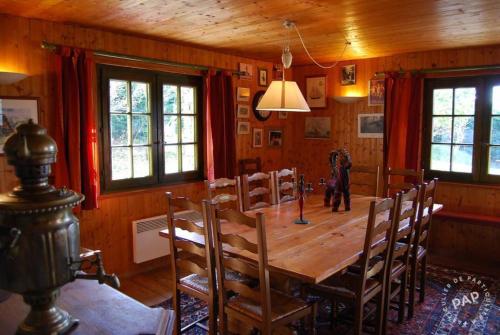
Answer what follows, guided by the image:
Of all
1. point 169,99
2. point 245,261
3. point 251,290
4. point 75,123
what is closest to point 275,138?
point 169,99

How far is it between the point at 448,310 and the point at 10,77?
379cm

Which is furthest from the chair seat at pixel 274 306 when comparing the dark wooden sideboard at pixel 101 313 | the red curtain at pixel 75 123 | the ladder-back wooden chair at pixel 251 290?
the red curtain at pixel 75 123

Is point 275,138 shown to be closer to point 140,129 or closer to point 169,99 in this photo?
point 169,99

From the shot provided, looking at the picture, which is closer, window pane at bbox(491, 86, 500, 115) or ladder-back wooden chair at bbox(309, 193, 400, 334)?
ladder-back wooden chair at bbox(309, 193, 400, 334)

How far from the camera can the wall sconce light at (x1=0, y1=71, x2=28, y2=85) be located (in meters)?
2.97

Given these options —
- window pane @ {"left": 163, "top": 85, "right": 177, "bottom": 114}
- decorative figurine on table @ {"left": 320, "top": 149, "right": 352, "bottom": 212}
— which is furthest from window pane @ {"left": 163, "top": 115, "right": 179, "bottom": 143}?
decorative figurine on table @ {"left": 320, "top": 149, "right": 352, "bottom": 212}

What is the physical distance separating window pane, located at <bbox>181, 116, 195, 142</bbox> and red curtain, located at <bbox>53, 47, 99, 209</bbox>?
114 cm

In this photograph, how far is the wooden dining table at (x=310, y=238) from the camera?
200 centimetres

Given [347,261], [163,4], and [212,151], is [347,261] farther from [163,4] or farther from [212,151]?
[212,151]

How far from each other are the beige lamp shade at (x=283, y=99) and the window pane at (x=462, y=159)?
2.63 meters

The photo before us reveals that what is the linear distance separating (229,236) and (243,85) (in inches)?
130

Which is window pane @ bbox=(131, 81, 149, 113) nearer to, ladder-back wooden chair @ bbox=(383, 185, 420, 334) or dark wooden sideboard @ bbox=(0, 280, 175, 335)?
ladder-back wooden chair @ bbox=(383, 185, 420, 334)

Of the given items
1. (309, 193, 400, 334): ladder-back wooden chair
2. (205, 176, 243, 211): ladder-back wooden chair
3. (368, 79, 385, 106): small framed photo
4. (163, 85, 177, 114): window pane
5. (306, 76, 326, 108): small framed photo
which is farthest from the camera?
(306, 76, 326, 108): small framed photo

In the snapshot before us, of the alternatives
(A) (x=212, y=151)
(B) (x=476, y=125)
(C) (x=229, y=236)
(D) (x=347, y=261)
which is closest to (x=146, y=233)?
(A) (x=212, y=151)
